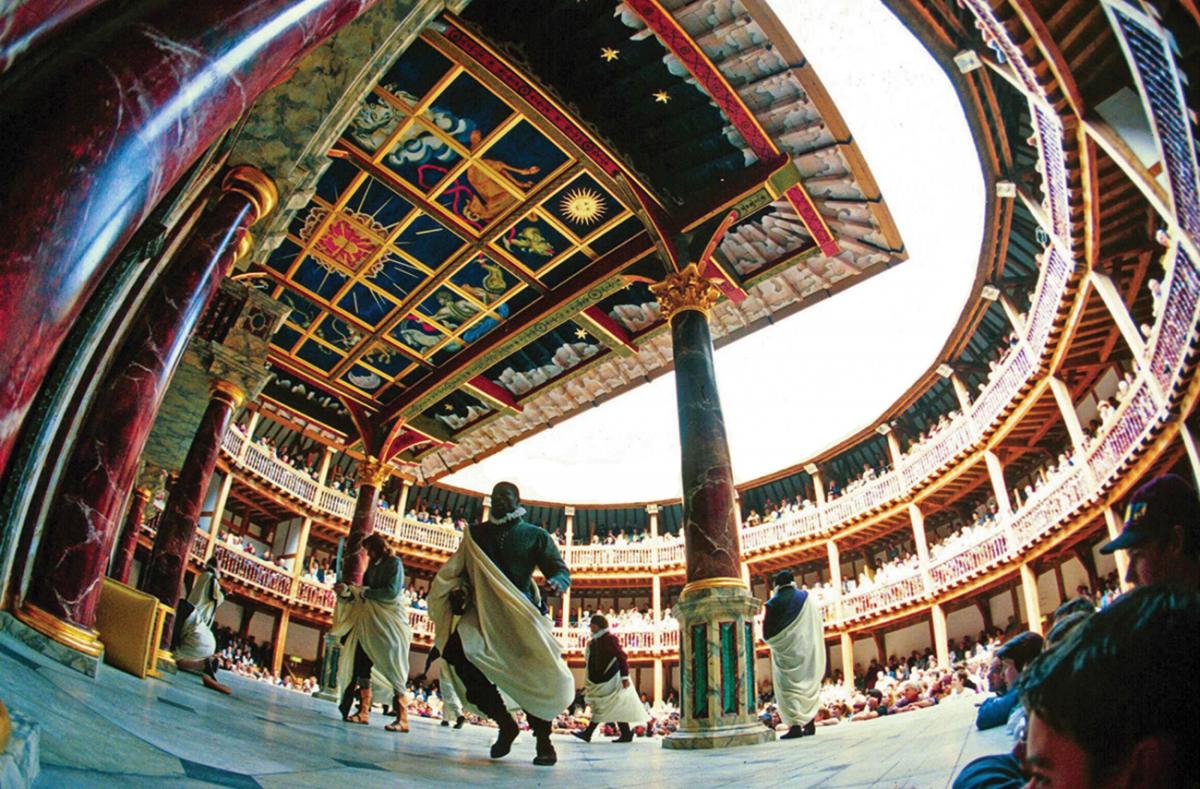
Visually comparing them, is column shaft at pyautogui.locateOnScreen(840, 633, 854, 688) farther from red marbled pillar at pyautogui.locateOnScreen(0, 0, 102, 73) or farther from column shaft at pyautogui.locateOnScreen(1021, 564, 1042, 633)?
red marbled pillar at pyautogui.locateOnScreen(0, 0, 102, 73)

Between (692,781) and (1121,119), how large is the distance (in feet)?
31.2

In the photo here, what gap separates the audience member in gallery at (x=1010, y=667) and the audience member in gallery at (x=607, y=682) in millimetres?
5302

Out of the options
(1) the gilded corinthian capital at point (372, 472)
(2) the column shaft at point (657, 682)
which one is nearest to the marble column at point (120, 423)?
(1) the gilded corinthian capital at point (372, 472)

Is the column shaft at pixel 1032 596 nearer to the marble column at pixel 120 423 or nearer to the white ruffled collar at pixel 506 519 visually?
the white ruffled collar at pixel 506 519

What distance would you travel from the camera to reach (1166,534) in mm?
1979

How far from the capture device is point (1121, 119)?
8.43m

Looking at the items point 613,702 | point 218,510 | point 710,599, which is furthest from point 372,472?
point 710,599

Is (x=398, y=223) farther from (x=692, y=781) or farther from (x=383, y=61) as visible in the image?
(x=692, y=781)

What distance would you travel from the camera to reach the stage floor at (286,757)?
67.9 inches

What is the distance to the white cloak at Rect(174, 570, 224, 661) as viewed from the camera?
782 cm

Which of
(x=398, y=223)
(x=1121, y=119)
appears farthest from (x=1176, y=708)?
(x=398, y=223)

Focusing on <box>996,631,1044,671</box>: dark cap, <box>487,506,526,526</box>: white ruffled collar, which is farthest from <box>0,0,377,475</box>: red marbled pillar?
<box>996,631,1044,671</box>: dark cap

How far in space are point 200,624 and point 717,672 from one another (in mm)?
6023

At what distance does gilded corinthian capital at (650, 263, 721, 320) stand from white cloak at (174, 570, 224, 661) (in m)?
6.62
